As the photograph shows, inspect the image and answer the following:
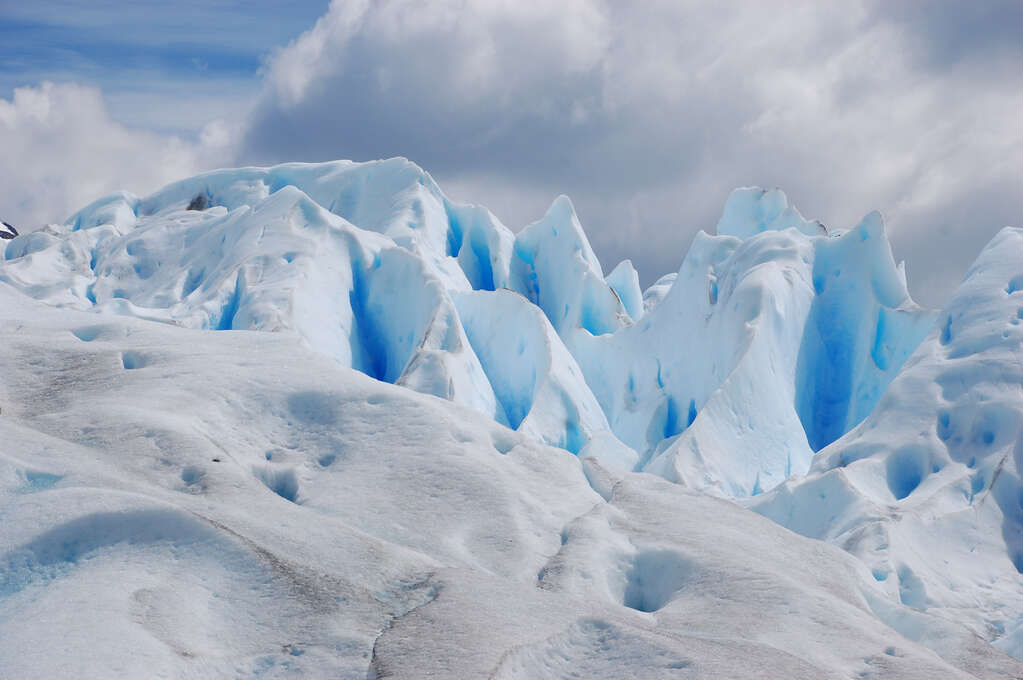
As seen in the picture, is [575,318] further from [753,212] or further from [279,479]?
[279,479]

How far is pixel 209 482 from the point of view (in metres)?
5.97

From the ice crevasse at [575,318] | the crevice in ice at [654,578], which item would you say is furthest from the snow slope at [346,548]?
the ice crevasse at [575,318]

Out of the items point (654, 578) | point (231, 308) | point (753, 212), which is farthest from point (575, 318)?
point (654, 578)

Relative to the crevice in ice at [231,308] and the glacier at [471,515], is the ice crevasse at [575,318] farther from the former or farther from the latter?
the glacier at [471,515]

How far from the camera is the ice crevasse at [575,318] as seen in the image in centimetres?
1605

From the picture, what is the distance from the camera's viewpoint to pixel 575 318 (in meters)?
22.7

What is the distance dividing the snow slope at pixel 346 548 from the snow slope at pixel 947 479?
8.22 feet

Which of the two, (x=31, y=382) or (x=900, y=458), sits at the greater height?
(x=900, y=458)

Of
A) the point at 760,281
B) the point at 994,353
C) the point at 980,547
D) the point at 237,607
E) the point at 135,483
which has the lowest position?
the point at 237,607

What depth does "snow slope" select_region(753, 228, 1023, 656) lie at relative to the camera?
950 centimetres

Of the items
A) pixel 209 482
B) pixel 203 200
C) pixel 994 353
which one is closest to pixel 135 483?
pixel 209 482

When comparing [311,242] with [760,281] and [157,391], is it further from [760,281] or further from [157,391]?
[157,391]

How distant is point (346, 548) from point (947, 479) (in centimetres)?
857

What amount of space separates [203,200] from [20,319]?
21363 mm
